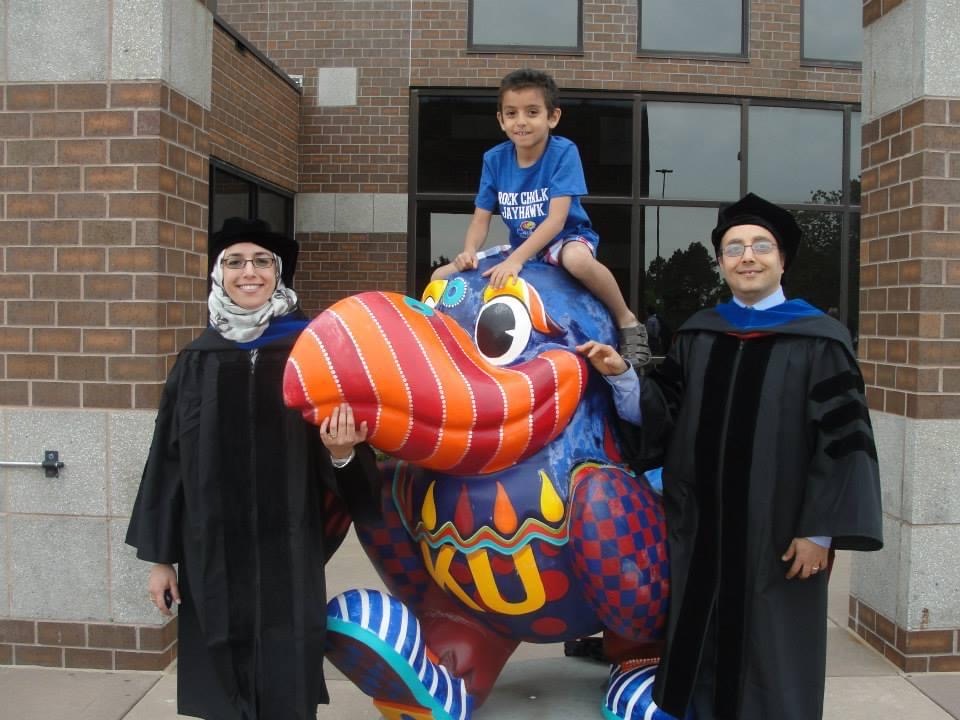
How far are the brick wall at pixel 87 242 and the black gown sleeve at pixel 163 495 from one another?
5.11 ft

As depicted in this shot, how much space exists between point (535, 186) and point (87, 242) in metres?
2.29

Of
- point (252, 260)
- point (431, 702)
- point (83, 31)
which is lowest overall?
point (431, 702)

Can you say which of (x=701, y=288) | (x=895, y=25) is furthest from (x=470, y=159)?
(x=895, y=25)

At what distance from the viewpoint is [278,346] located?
247 cm

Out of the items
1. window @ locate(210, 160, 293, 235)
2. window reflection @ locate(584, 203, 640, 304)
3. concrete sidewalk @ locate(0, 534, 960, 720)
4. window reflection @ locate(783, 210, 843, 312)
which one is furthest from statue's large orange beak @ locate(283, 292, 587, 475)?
window reflection @ locate(783, 210, 843, 312)

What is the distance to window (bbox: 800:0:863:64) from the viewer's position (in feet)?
31.1

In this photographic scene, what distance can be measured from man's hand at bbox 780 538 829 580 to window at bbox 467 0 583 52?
771cm

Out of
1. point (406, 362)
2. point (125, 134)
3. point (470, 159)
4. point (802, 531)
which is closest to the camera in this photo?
point (406, 362)

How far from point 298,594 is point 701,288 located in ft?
25.5

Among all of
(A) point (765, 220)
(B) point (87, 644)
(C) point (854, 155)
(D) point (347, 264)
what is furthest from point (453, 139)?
(A) point (765, 220)

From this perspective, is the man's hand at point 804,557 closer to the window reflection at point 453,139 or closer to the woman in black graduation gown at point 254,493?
the woman in black graduation gown at point 254,493

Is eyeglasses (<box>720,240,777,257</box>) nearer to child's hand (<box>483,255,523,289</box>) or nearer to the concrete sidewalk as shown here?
child's hand (<box>483,255,523,289</box>)

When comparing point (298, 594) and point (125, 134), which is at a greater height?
point (125, 134)

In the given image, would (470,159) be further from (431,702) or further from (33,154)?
(431,702)
